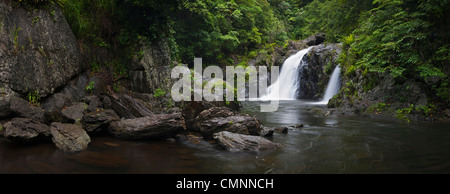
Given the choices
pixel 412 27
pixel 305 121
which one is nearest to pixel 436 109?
pixel 412 27

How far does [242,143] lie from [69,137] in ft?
11.1

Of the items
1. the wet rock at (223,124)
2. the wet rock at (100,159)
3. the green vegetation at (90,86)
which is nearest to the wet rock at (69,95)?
the green vegetation at (90,86)

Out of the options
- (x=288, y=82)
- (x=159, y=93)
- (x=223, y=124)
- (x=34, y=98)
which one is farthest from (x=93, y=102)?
(x=288, y=82)

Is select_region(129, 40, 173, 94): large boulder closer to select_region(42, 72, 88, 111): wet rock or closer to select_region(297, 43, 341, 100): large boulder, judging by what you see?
select_region(42, 72, 88, 111): wet rock

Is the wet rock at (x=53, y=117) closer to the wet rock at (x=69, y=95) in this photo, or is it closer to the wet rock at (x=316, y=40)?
the wet rock at (x=69, y=95)

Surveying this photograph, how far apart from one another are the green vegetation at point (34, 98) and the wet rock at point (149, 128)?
2178mm

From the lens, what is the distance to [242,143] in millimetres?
5195

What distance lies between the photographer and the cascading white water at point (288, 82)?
16859mm

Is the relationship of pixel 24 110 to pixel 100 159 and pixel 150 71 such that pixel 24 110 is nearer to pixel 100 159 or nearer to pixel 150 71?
pixel 100 159

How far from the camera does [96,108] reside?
689 centimetres

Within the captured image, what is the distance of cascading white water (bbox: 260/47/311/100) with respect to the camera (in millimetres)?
16859

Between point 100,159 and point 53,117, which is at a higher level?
point 53,117

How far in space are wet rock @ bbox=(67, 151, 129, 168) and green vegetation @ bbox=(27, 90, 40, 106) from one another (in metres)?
2.82
